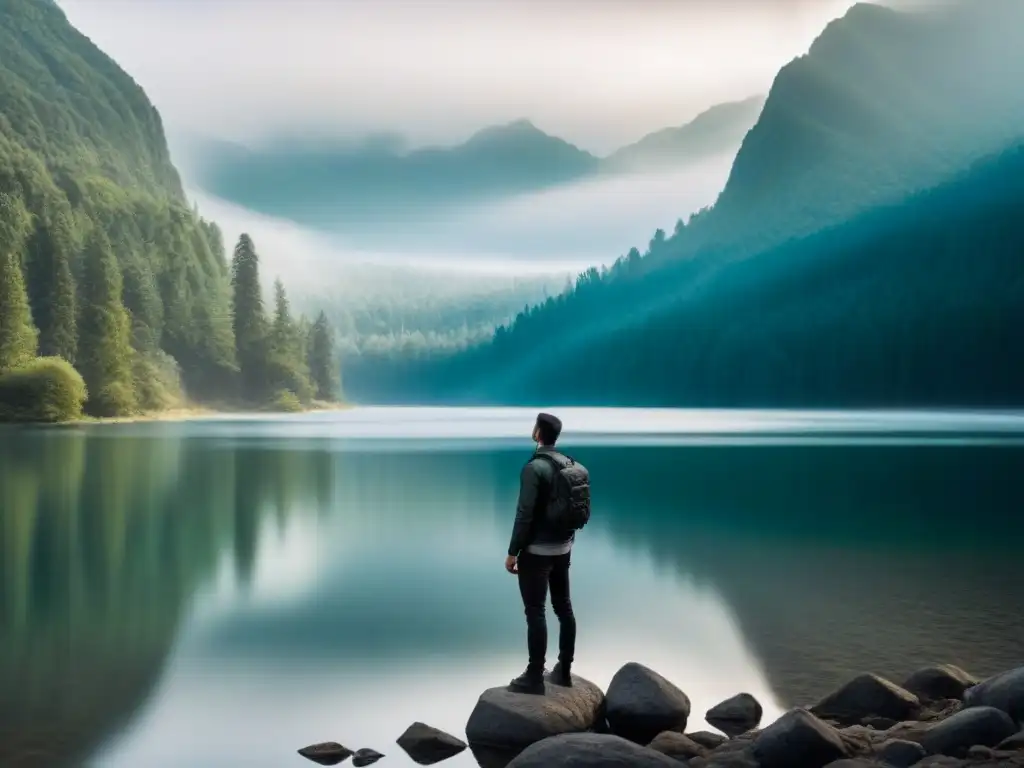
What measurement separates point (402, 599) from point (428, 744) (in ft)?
33.9

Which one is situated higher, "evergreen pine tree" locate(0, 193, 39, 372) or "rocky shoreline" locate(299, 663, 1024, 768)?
"evergreen pine tree" locate(0, 193, 39, 372)

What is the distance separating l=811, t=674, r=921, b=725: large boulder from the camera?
1401 cm

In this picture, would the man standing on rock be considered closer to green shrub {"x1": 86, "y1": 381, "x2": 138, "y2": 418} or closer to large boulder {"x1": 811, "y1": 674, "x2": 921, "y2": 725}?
large boulder {"x1": 811, "y1": 674, "x2": 921, "y2": 725}

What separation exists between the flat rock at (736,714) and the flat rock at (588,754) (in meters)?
2.58

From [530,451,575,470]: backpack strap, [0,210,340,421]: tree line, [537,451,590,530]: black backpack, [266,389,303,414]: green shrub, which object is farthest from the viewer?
[266,389,303,414]: green shrub

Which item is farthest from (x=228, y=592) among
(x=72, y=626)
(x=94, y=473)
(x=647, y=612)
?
(x=94, y=473)

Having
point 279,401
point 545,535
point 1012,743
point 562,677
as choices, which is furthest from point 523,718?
point 279,401

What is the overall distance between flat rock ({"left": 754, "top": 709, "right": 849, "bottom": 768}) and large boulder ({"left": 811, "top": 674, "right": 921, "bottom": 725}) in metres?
2.09

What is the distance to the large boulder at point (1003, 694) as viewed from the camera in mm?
13047

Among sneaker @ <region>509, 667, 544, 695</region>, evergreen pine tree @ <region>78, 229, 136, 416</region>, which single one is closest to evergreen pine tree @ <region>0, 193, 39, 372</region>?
evergreen pine tree @ <region>78, 229, 136, 416</region>

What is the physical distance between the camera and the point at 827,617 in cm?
2103

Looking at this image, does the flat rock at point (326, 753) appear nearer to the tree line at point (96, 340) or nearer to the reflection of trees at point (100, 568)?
the reflection of trees at point (100, 568)

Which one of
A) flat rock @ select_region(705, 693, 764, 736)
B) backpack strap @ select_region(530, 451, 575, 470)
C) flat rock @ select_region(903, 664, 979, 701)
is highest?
backpack strap @ select_region(530, 451, 575, 470)

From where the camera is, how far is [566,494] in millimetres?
13125
